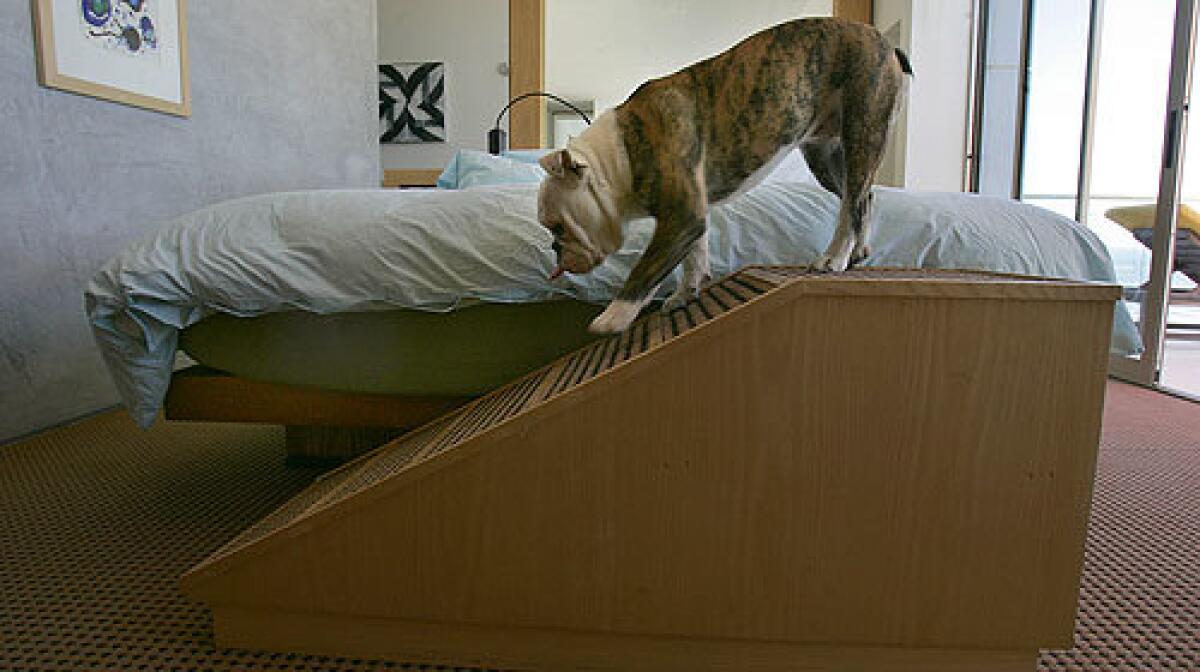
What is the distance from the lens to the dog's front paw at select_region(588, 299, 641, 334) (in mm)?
1034

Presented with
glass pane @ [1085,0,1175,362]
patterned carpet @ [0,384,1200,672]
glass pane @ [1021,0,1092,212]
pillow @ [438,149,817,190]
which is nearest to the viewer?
patterned carpet @ [0,384,1200,672]

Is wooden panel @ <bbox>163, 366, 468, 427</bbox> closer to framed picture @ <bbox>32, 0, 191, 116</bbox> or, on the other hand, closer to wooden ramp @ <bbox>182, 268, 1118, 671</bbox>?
wooden ramp @ <bbox>182, 268, 1118, 671</bbox>

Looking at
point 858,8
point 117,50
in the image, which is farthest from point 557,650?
point 858,8

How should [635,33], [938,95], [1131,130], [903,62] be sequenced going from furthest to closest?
[635,33] → [938,95] → [1131,130] → [903,62]

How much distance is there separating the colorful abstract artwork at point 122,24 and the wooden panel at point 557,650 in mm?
1940

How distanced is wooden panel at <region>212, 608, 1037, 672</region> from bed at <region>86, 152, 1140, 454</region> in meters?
0.53

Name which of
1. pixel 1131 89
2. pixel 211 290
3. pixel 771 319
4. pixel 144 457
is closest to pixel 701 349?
pixel 771 319

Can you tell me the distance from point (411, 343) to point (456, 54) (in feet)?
13.2

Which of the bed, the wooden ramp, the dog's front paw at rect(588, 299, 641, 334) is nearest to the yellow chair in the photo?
the bed

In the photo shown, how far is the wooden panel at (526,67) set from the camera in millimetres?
4664

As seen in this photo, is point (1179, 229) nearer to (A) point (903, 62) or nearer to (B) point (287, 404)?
(A) point (903, 62)

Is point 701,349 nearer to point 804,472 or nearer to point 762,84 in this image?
point 804,472

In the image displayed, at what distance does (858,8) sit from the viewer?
4.80 meters

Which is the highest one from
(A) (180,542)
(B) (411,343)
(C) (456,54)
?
(C) (456,54)
